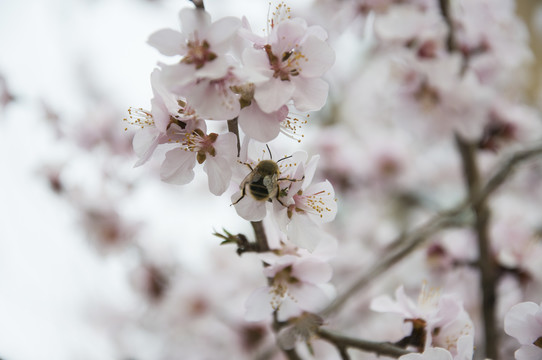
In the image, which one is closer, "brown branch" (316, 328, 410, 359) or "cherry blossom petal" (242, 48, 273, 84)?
"cherry blossom petal" (242, 48, 273, 84)

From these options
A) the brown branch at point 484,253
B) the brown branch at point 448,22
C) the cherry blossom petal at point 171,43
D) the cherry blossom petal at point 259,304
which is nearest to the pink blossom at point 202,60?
the cherry blossom petal at point 171,43

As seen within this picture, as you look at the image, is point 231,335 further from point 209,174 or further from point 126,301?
point 209,174

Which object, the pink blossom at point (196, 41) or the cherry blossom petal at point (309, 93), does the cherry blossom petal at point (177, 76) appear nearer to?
the pink blossom at point (196, 41)

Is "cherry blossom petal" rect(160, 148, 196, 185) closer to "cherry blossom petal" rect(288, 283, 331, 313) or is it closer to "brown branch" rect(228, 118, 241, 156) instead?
"brown branch" rect(228, 118, 241, 156)

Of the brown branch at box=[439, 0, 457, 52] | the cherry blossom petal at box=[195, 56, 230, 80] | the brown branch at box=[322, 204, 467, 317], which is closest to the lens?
the cherry blossom petal at box=[195, 56, 230, 80]

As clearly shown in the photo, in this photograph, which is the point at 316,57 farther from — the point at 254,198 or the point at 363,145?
the point at 363,145

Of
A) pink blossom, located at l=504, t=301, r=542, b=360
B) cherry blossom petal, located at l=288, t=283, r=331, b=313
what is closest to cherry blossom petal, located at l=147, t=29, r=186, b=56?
cherry blossom petal, located at l=288, t=283, r=331, b=313
